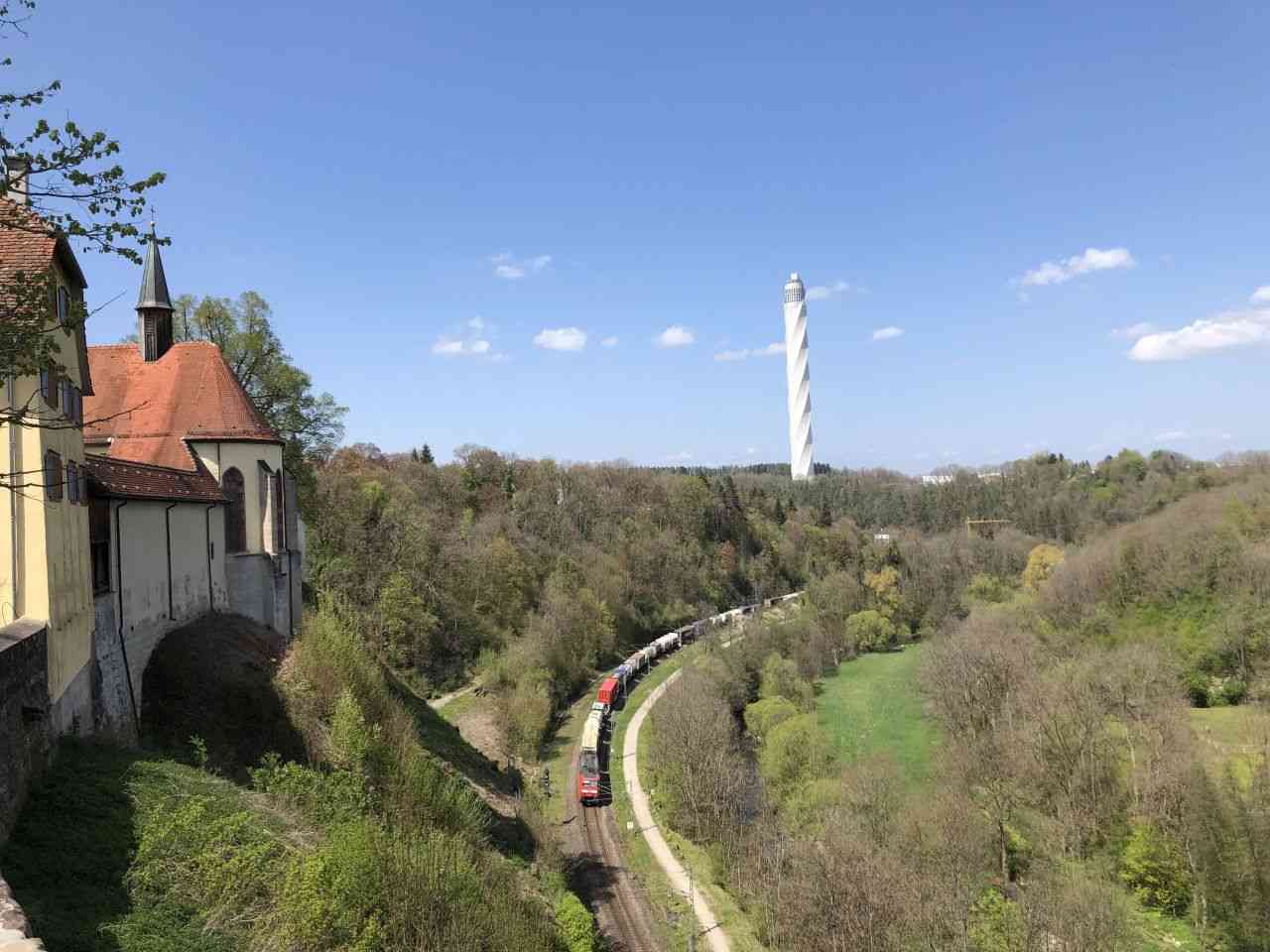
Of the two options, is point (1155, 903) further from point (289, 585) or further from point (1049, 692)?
point (289, 585)

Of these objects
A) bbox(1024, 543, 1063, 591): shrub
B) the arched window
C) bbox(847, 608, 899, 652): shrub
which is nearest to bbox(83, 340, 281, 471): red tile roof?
the arched window

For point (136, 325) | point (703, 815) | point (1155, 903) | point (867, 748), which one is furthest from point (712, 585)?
point (136, 325)

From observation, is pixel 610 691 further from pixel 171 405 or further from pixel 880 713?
pixel 171 405

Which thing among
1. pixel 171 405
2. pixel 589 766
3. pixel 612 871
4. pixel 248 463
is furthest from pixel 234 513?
pixel 589 766

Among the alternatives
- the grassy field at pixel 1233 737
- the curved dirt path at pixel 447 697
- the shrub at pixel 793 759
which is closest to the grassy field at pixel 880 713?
the shrub at pixel 793 759

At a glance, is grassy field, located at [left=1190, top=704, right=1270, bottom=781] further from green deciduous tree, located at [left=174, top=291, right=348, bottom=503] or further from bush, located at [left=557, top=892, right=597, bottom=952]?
green deciduous tree, located at [left=174, top=291, right=348, bottom=503]
